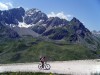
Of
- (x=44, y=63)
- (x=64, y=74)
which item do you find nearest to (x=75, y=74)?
(x=64, y=74)

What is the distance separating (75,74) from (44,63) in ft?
45.3

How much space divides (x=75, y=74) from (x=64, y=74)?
1.23m

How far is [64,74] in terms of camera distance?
2500 centimetres

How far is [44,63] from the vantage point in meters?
37.7

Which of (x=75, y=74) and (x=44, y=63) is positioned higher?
(x=44, y=63)

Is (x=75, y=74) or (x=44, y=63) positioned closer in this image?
(x=75, y=74)

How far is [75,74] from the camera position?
24188 millimetres

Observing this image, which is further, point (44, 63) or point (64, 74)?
point (44, 63)

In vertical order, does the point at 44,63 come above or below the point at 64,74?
above

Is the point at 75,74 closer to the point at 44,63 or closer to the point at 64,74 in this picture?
the point at 64,74

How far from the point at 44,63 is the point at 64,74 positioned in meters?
12.8
